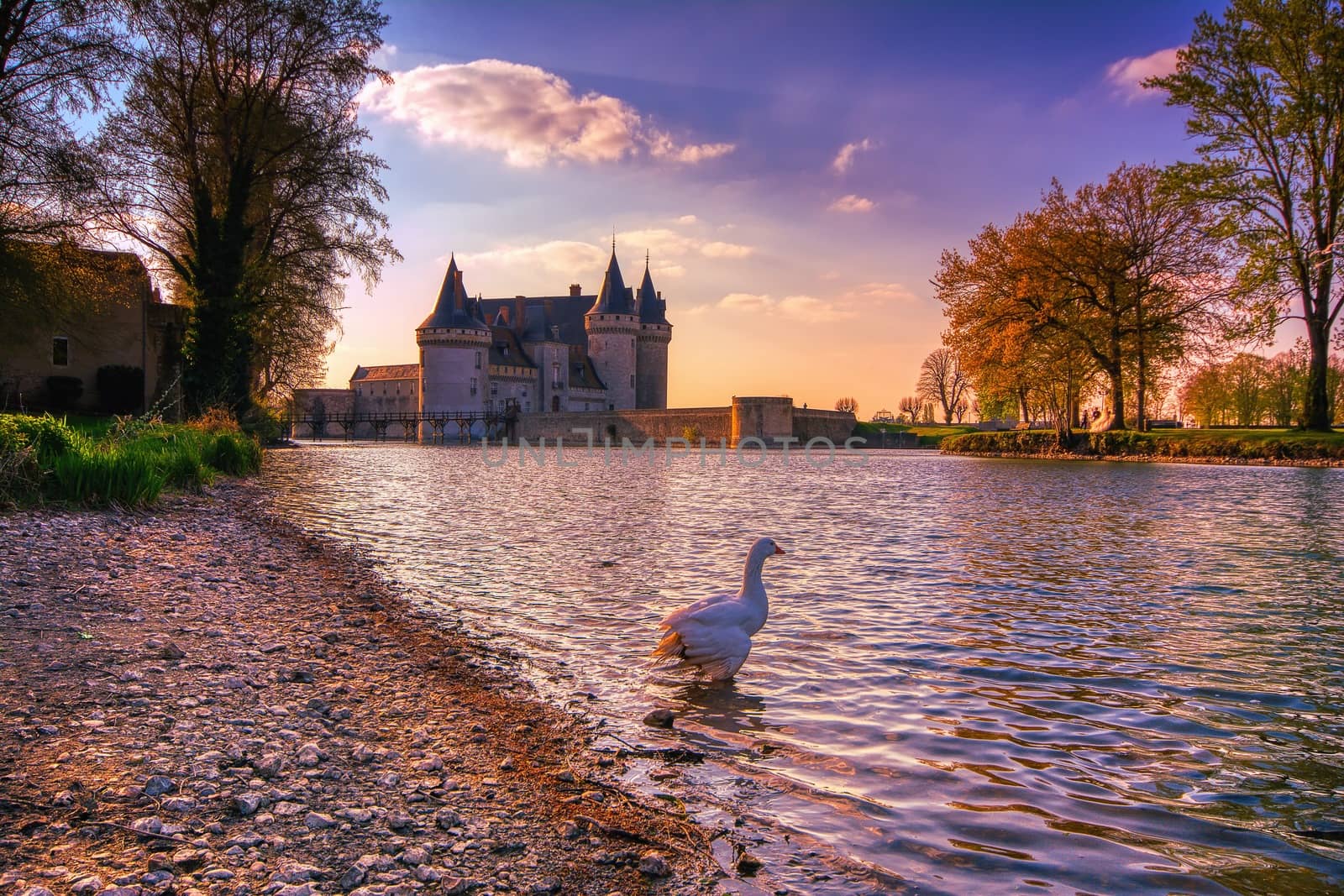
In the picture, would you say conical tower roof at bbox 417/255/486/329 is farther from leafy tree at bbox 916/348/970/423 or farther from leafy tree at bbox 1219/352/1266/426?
leafy tree at bbox 1219/352/1266/426

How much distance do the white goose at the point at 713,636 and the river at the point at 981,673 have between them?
0.52ft

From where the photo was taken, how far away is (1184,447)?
3017 cm

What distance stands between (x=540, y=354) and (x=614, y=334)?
6988 mm

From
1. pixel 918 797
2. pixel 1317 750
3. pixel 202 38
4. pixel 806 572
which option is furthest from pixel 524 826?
pixel 202 38

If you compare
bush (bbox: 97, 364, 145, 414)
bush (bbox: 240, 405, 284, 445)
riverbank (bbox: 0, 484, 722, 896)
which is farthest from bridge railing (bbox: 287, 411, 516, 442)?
riverbank (bbox: 0, 484, 722, 896)

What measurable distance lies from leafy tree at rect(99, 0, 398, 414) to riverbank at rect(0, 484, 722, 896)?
22.0m

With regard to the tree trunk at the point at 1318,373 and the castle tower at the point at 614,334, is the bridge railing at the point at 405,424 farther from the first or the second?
the tree trunk at the point at 1318,373

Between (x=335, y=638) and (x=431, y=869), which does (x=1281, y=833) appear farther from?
(x=335, y=638)

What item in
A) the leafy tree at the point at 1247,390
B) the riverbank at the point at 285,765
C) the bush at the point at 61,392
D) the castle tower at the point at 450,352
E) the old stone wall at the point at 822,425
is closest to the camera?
the riverbank at the point at 285,765

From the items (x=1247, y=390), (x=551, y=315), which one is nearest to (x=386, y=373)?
(x=551, y=315)

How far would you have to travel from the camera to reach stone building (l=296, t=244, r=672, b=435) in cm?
6569

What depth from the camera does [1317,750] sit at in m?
3.65

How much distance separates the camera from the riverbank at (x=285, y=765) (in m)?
2.41

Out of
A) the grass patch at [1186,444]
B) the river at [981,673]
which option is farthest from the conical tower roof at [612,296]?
the river at [981,673]
